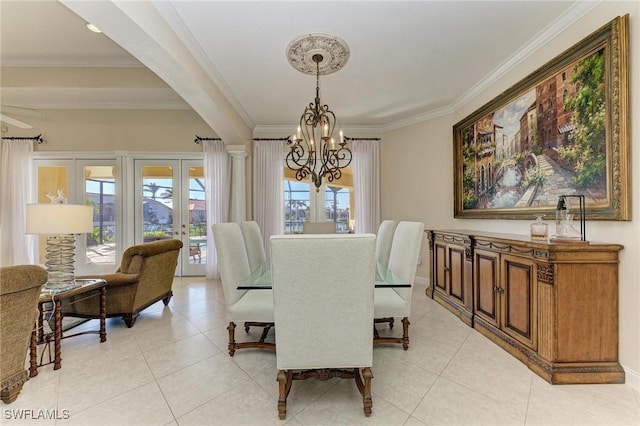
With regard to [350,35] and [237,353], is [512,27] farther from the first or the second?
[237,353]

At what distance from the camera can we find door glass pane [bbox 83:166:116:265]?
14.7 feet

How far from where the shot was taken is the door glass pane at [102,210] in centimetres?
448

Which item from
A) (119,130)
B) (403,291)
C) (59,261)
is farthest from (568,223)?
(119,130)

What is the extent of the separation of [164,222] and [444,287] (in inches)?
183

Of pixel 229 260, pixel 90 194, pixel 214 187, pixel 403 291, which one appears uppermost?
pixel 214 187

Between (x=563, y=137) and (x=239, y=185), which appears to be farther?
(x=239, y=185)

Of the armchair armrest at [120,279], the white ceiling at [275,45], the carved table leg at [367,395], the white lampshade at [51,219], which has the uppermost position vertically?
the white ceiling at [275,45]

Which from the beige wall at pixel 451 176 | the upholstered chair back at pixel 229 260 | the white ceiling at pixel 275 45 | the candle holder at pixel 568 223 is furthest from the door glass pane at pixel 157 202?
the candle holder at pixel 568 223

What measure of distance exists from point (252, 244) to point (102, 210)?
136 inches

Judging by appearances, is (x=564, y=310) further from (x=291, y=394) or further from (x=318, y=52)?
(x=318, y=52)

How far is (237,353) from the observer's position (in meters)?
2.17

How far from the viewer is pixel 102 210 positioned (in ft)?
14.8

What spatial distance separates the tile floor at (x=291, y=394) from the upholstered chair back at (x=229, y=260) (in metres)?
0.54

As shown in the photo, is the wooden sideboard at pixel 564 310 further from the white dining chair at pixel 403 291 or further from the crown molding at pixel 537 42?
the crown molding at pixel 537 42
